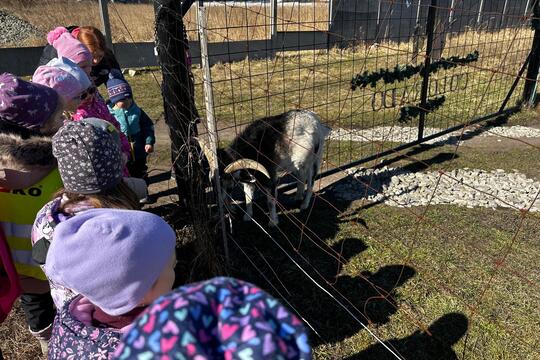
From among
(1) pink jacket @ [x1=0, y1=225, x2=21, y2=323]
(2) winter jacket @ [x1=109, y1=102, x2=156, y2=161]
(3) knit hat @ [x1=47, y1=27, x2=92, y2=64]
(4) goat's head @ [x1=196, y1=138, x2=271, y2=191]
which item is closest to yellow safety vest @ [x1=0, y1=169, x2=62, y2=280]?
(1) pink jacket @ [x1=0, y1=225, x2=21, y2=323]

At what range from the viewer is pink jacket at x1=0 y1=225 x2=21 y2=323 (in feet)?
7.14

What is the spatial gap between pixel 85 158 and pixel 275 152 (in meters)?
3.32

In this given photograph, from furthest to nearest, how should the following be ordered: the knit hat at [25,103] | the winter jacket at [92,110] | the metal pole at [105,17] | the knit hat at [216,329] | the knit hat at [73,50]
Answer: the metal pole at [105,17] < the knit hat at [73,50] < the winter jacket at [92,110] < the knit hat at [25,103] < the knit hat at [216,329]

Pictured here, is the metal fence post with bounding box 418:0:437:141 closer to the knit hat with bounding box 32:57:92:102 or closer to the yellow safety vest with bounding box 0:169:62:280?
the knit hat with bounding box 32:57:92:102

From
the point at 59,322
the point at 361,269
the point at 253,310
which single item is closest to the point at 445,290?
the point at 361,269

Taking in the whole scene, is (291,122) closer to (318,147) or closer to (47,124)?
(318,147)

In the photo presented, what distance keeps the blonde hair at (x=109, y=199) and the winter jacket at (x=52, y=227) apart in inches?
0.9

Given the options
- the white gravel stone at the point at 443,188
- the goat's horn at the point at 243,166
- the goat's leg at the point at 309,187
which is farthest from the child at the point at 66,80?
the white gravel stone at the point at 443,188

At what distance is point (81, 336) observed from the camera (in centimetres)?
143

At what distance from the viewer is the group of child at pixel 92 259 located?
719 millimetres

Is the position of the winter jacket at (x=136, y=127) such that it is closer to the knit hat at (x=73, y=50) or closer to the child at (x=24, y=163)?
the knit hat at (x=73, y=50)

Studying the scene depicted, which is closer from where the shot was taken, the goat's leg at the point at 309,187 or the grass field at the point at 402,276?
the grass field at the point at 402,276

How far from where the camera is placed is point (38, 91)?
2.52 meters

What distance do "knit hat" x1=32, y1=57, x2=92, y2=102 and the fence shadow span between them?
2.72m
